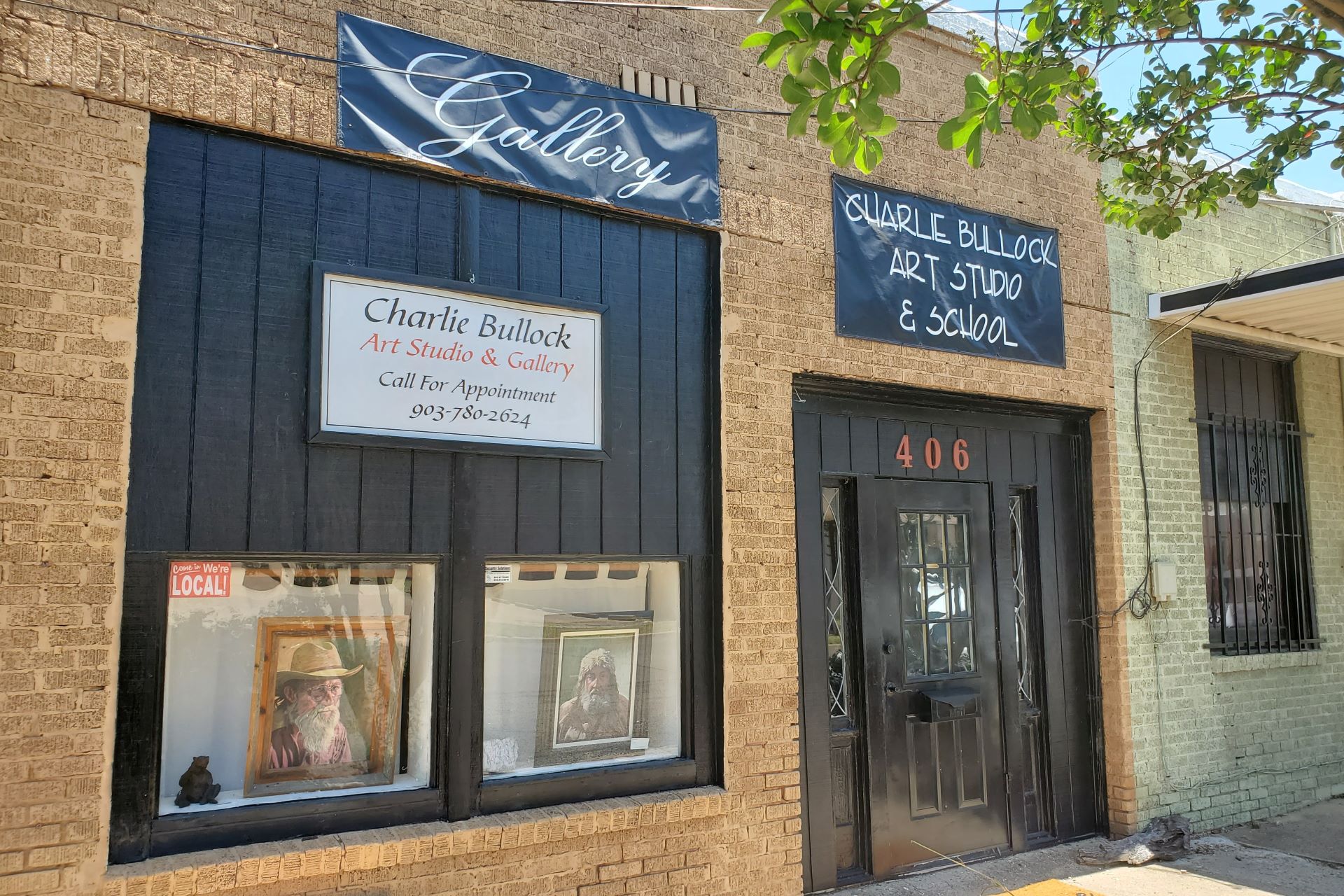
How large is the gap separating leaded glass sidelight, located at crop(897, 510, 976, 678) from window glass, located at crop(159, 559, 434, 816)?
296cm

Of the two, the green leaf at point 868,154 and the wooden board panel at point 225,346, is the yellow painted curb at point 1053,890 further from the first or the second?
the wooden board panel at point 225,346

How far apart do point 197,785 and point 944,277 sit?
484 cm

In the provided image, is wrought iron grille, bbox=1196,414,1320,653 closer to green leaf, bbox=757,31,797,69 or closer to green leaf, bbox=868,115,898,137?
green leaf, bbox=868,115,898,137

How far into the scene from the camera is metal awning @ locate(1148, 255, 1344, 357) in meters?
6.75

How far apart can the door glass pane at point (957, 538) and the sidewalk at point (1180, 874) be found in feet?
5.98

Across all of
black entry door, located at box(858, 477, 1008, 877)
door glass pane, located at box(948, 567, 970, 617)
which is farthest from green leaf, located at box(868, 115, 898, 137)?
door glass pane, located at box(948, 567, 970, 617)

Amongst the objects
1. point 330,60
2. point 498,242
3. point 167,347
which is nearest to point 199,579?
point 167,347

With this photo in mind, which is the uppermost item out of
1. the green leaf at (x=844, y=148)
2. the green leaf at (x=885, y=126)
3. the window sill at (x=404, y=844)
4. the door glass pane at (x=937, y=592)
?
the green leaf at (x=885, y=126)

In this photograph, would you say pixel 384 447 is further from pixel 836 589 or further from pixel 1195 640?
pixel 1195 640

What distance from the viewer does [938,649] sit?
6.22 m

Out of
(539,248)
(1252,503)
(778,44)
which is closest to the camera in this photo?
(778,44)

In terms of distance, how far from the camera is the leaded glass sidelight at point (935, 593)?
20.2ft

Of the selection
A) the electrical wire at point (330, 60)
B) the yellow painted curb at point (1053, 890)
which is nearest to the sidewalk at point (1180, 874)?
the yellow painted curb at point (1053, 890)

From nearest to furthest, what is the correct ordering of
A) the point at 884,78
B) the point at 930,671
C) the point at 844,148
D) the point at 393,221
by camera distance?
the point at 884,78, the point at 844,148, the point at 393,221, the point at 930,671
